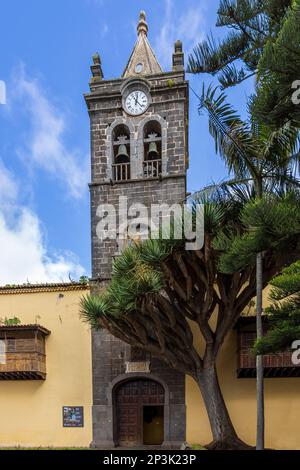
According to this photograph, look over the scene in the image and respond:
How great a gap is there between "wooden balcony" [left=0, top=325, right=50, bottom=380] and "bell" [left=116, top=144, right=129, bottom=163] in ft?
23.1

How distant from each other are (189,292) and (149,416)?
7655 mm

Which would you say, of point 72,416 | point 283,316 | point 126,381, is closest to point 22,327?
point 72,416

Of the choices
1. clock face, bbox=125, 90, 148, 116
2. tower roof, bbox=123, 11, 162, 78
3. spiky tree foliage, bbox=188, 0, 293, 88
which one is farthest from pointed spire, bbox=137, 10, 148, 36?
spiky tree foliage, bbox=188, 0, 293, 88

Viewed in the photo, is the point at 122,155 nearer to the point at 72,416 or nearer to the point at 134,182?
the point at 134,182

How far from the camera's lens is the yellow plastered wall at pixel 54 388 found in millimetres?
15523

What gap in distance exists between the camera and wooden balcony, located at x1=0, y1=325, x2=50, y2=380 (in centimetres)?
1503

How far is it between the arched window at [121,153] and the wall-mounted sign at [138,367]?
6734 mm

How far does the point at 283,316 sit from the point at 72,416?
9.99 m

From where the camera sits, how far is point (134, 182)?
1659 cm

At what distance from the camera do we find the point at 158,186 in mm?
16422

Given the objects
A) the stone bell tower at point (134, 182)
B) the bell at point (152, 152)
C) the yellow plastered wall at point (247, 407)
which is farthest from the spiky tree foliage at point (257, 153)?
the bell at point (152, 152)

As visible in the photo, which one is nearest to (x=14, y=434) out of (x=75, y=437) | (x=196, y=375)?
(x=75, y=437)

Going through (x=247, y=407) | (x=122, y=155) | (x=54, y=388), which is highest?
(x=122, y=155)

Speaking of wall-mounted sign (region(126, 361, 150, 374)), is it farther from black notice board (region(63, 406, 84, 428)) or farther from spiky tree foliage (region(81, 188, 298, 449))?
black notice board (region(63, 406, 84, 428))
